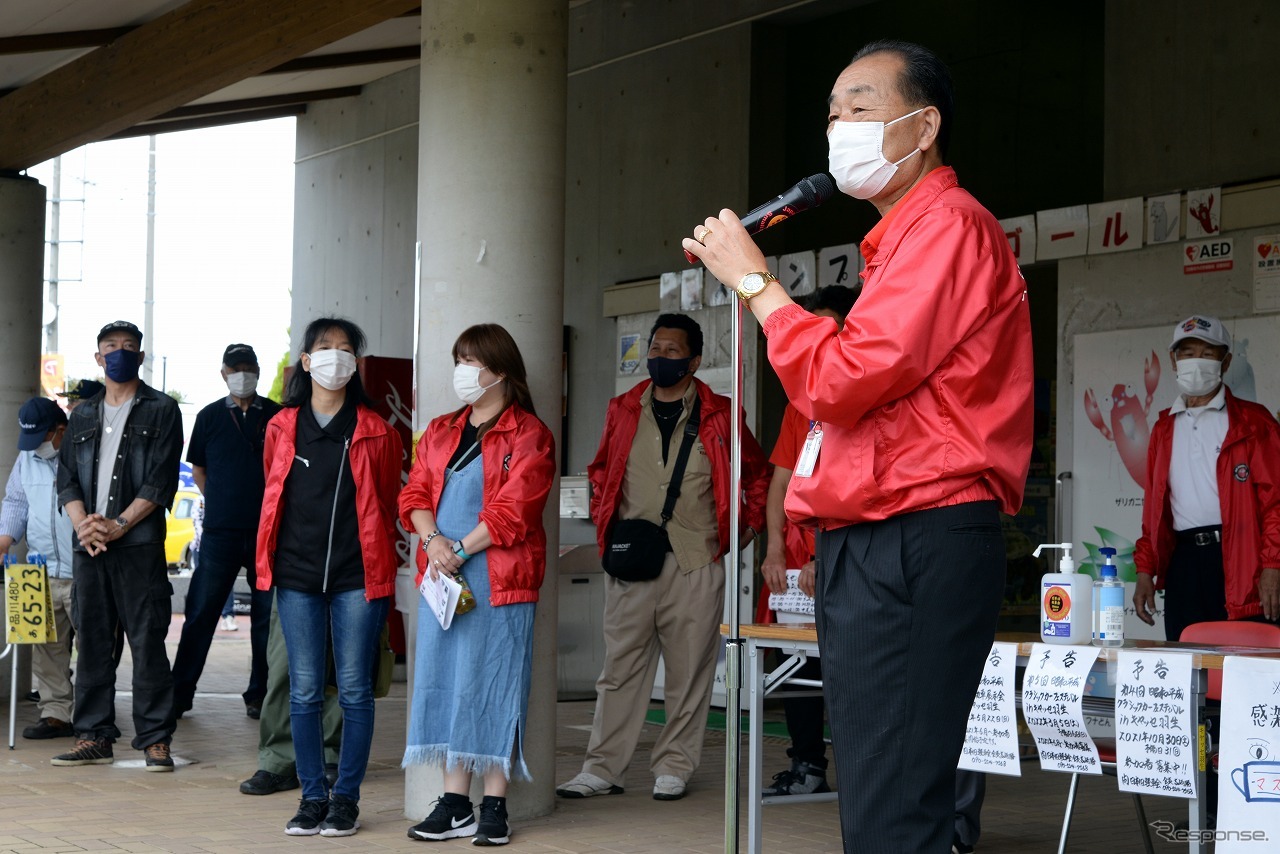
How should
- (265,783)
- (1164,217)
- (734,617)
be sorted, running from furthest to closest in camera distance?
(1164,217) < (265,783) < (734,617)

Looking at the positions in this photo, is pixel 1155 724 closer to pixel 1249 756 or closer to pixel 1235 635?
pixel 1249 756

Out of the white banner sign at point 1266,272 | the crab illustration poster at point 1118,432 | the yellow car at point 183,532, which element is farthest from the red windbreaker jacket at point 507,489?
the yellow car at point 183,532

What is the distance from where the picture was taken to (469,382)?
17.4 ft

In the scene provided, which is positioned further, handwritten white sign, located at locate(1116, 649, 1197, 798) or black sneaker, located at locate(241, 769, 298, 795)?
black sneaker, located at locate(241, 769, 298, 795)

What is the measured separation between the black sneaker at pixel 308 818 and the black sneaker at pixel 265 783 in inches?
31.0

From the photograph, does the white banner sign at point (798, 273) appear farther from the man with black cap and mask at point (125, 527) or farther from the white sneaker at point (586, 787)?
the man with black cap and mask at point (125, 527)

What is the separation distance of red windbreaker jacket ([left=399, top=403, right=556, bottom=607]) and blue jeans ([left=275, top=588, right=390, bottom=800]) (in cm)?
32

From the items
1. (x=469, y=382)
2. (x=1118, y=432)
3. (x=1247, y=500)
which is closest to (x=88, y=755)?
(x=469, y=382)

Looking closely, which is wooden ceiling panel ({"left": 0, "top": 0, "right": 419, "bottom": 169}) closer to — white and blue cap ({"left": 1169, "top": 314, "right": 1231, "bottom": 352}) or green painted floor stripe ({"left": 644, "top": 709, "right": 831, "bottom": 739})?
white and blue cap ({"left": 1169, "top": 314, "right": 1231, "bottom": 352})

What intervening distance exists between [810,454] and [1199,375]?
410 cm

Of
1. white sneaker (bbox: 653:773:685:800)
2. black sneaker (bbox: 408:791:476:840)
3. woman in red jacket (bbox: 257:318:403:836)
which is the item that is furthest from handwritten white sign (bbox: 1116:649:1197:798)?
woman in red jacket (bbox: 257:318:403:836)

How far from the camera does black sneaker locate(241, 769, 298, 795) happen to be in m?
6.21

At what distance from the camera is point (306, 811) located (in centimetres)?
544

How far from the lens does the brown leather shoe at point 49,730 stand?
7652 mm
